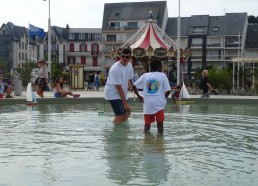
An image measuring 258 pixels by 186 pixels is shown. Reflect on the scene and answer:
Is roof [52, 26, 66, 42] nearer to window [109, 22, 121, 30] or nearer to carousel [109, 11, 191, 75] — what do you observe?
window [109, 22, 121, 30]

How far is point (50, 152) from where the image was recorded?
278 inches

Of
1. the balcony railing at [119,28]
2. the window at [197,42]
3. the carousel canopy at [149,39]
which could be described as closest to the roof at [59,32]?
the balcony railing at [119,28]

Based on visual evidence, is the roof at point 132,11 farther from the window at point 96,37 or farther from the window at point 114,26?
the window at point 96,37

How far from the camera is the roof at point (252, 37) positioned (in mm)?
86750

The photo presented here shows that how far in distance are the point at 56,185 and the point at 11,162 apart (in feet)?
4.80

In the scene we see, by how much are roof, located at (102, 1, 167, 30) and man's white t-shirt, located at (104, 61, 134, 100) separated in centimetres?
7684

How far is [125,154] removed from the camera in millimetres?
6914

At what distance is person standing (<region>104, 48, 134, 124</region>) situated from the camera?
965cm

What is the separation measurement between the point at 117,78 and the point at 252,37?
81.9 metres

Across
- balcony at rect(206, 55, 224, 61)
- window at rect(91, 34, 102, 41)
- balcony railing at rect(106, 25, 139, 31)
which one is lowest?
balcony at rect(206, 55, 224, 61)

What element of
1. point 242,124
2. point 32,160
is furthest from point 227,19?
point 32,160

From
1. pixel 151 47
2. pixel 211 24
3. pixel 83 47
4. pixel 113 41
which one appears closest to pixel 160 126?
pixel 151 47

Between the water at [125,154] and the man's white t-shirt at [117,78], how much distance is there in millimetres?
730

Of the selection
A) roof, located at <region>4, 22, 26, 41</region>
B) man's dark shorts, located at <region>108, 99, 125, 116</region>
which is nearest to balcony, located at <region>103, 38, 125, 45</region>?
roof, located at <region>4, 22, 26, 41</region>
